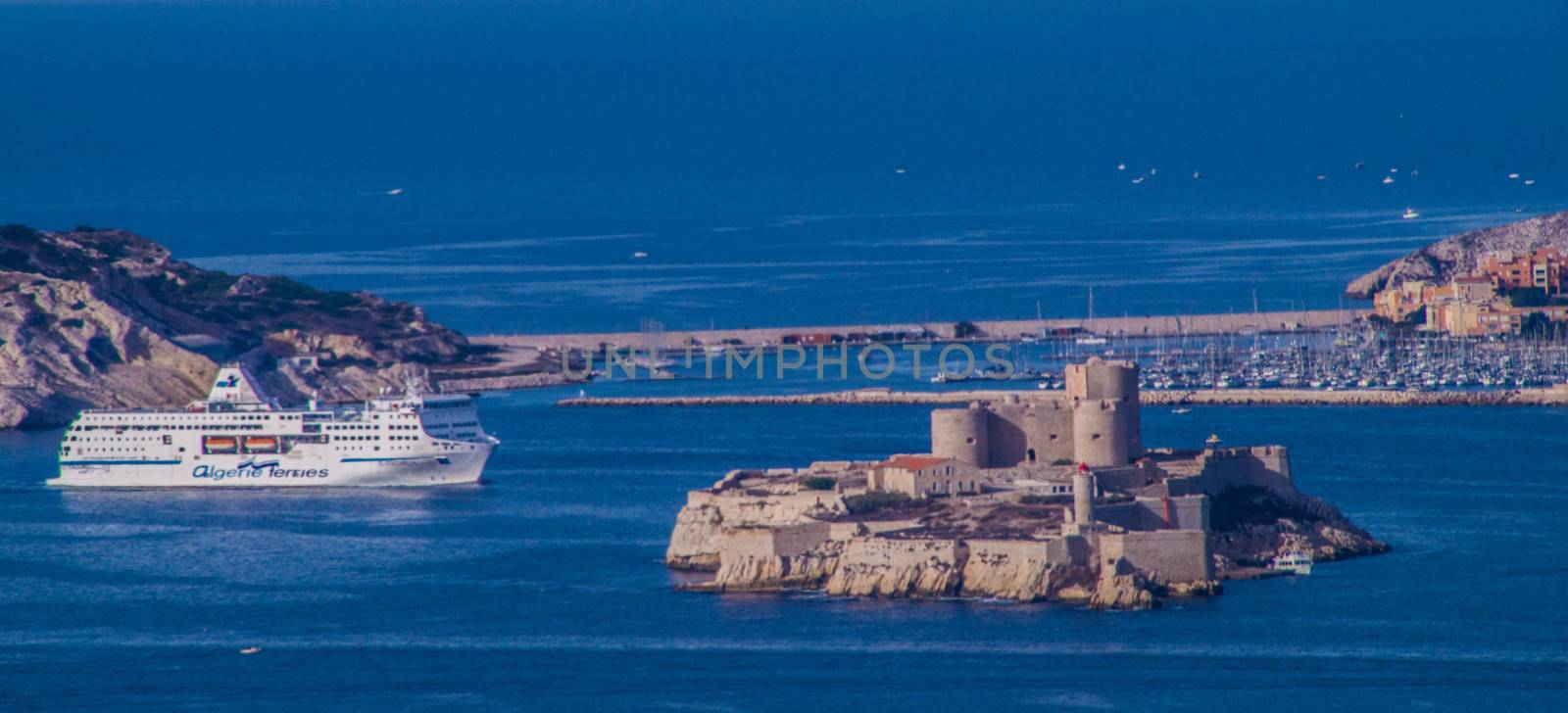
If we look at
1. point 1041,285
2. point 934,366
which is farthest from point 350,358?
point 1041,285

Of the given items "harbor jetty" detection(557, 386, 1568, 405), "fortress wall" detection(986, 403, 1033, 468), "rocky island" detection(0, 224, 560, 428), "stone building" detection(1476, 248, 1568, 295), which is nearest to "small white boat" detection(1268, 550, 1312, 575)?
"fortress wall" detection(986, 403, 1033, 468)

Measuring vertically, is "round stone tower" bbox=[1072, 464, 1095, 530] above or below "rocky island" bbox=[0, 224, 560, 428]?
below

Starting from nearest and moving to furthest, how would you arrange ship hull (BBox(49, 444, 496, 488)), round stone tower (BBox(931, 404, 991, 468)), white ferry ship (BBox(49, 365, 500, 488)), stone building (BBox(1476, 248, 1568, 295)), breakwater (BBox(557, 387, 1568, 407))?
round stone tower (BBox(931, 404, 991, 468)) < ship hull (BBox(49, 444, 496, 488)) < white ferry ship (BBox(49, 365, 500, 488)) < breakwater (BBox(557, 387, 1568, 407)) < stone building (BBox(1476, 248, 1568, 295))

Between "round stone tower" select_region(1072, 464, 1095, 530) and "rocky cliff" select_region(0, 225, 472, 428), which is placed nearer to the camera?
"round stone tower" select_region(1072, 464, 1095, 530)

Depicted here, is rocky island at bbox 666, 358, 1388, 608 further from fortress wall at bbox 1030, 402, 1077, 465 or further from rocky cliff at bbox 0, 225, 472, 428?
rocky cliff at bbox 0, 225, 472, 428

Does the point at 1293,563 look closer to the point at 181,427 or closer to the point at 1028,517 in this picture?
the point at 1028,517

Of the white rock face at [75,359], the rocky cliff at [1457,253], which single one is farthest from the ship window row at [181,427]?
the rocky cliff at [1457,253]

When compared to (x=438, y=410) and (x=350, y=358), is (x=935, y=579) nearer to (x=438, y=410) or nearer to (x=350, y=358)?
(x=438, y=410)
